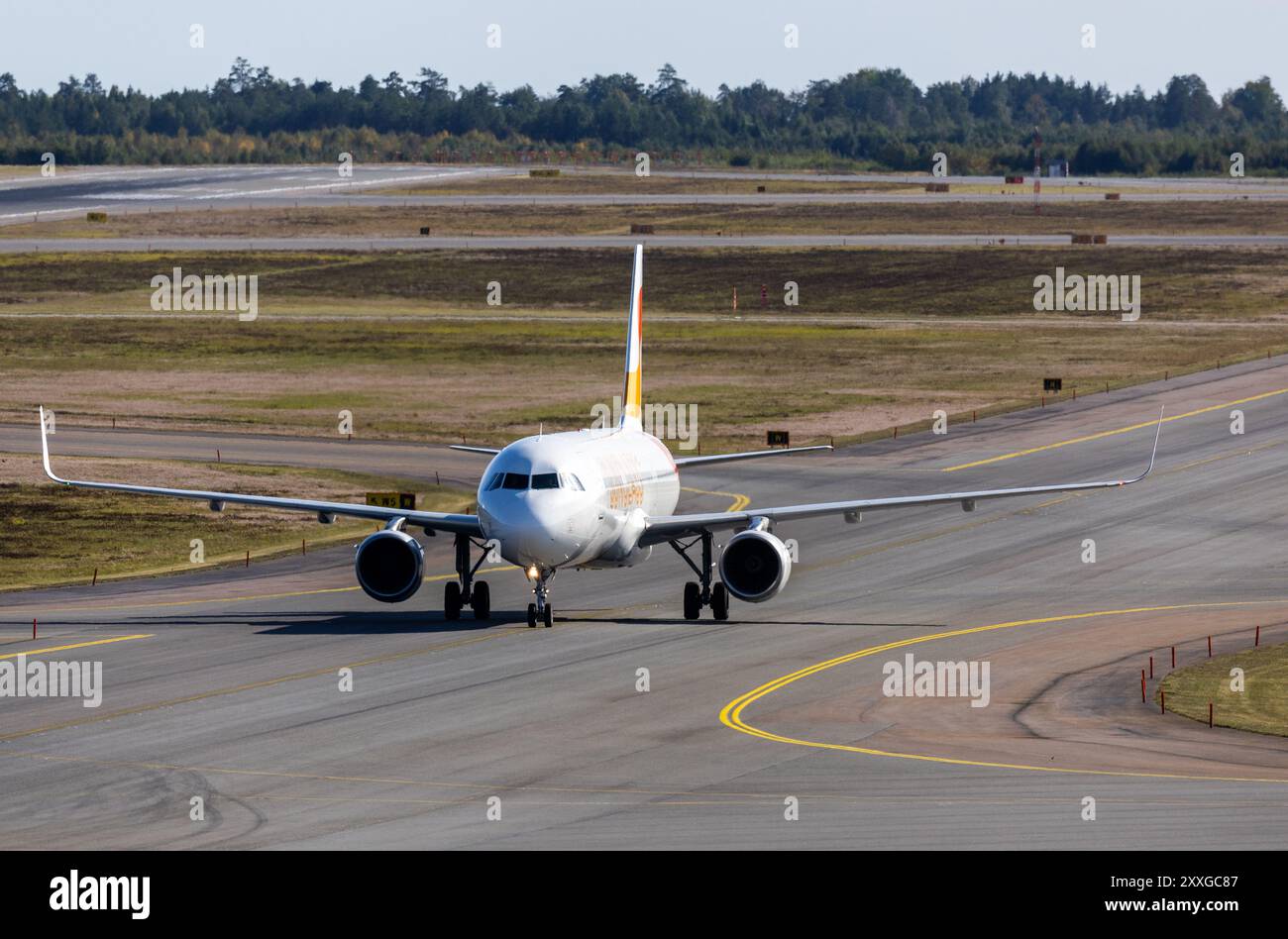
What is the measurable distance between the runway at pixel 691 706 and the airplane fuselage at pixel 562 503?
226 centimetres

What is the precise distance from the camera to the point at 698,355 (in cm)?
11694

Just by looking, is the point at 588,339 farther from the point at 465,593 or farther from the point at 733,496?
the point at 465,593

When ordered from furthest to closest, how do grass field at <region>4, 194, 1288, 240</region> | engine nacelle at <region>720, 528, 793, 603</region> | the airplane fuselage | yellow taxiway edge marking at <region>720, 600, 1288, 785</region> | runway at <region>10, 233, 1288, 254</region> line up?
1. grass field at <region>4, 194, 1288, 240</region>
2. runway at <region>10, 233, 1288, 254</region>
3. engine nacelle at <region>720, 528, 793, 603</region>
4. the airplane fuselage
5. yellow taxiway edge marking at <region>720, 600, 1288, 785</region>

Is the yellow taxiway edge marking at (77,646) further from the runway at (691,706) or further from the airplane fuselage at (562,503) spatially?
the airplane fuselage at (562,503)

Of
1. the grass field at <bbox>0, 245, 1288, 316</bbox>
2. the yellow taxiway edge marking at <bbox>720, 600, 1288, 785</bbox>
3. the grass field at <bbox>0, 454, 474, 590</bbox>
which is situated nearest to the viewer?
the yellow taxiway edge marking at <bbox>720, 600, 1288, 785</bbox>

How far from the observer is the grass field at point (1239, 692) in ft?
134

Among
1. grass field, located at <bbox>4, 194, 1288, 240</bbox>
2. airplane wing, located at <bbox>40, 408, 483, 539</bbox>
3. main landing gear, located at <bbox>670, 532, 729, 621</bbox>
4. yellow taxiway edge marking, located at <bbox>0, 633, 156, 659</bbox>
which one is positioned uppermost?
grass field, located at <bbox>4, 194, 1288, 240</bbox>

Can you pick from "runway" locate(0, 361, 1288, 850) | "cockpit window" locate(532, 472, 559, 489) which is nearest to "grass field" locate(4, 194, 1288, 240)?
"runway" locate(0, 361, 1288, 850)

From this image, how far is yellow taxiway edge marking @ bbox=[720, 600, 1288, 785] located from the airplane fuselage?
6.36 meters

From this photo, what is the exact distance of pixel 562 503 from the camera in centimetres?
4666

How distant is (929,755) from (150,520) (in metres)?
40.0

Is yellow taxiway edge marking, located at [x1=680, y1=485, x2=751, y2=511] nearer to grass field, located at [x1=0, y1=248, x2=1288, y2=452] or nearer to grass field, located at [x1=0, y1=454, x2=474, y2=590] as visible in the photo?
grass field, located at [x1=0, y1=454, x2=474, y2=590]

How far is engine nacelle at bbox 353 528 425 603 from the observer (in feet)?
162
